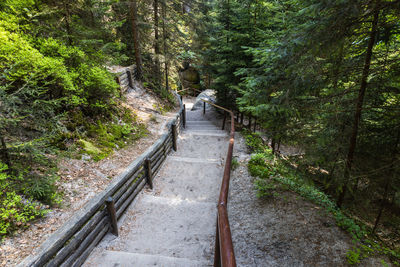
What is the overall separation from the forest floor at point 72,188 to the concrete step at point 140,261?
1147mm

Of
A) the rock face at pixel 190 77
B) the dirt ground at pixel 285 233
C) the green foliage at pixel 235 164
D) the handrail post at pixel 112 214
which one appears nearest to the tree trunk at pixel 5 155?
the handrail post at pixel 112 214

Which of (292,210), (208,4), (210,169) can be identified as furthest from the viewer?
(208,4)

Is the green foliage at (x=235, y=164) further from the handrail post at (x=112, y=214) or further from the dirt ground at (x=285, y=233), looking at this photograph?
the handrail post at (x=112, y=214)

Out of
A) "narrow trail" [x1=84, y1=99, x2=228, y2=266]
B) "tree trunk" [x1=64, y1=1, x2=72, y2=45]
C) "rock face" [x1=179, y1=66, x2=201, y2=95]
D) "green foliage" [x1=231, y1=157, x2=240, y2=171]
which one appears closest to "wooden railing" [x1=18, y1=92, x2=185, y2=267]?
"narrow trail" [x1=84, y1=99, x2=228, y2=266]

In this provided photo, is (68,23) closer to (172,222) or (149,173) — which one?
(149,173)

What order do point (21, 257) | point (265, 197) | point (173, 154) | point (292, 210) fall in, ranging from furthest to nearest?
1. point (173, 154)
2. point (265, 197)
3. point (292, 210)
4. point (21, 257)

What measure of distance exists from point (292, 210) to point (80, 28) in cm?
860

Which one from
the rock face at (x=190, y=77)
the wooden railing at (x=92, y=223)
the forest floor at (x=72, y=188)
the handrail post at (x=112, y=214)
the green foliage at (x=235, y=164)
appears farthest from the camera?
the rock face at (x=190, y=77)

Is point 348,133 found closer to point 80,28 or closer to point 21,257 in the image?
point 21,257

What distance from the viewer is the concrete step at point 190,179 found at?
6.88 m

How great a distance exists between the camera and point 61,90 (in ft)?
21.9

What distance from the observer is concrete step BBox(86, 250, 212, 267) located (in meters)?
3.99

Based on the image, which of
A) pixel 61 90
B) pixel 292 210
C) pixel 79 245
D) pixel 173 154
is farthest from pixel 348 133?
pixel 61 90

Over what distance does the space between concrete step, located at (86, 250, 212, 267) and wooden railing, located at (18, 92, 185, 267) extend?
41 centimetres
